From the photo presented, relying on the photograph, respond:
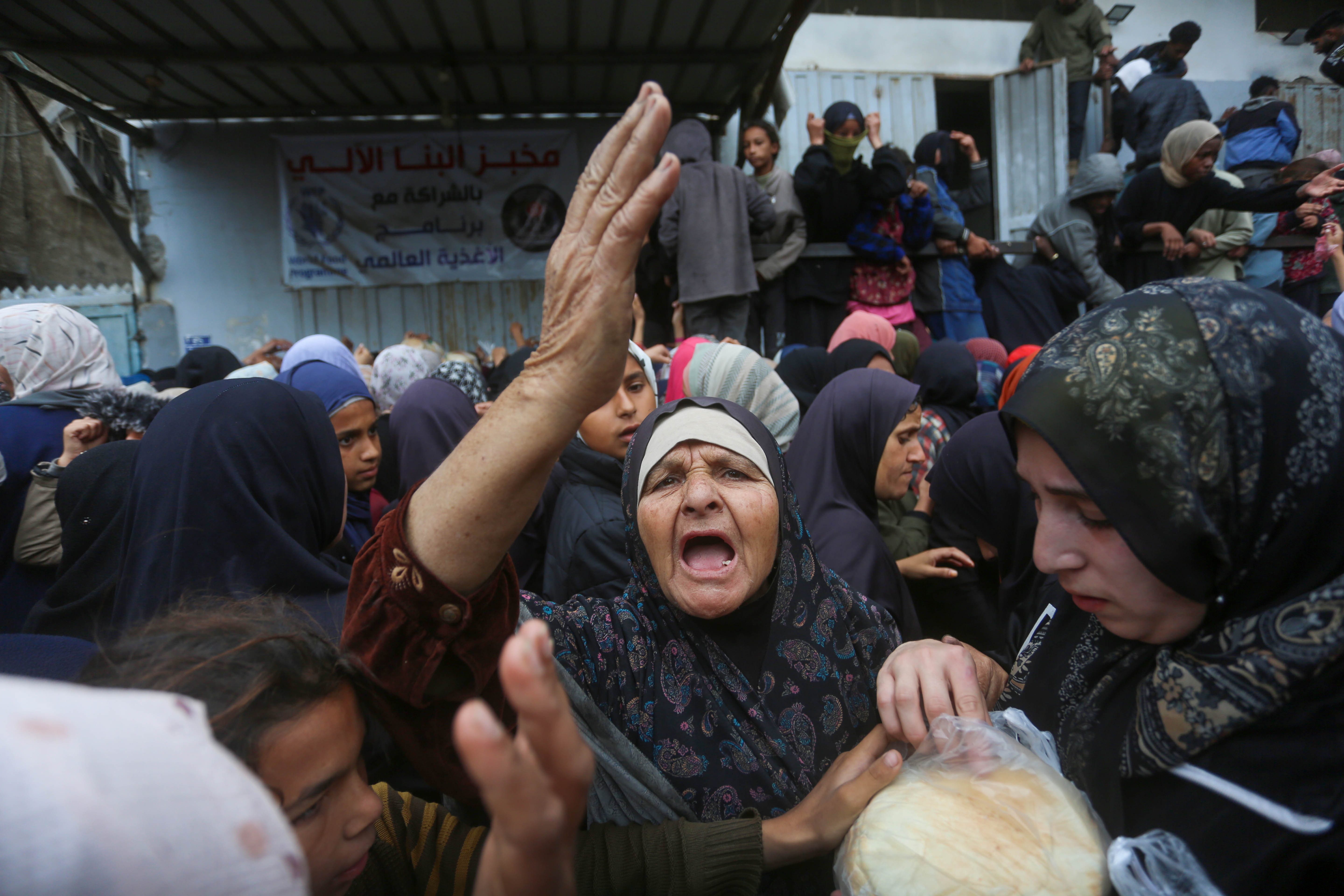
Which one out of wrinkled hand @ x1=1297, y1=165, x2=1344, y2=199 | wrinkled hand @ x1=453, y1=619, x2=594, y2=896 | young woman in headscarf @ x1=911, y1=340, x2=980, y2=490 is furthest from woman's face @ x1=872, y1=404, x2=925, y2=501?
wrinkled hand @ x1=1297, y1=165, x2=1344, y2=199

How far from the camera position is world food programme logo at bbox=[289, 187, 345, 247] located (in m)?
7.17

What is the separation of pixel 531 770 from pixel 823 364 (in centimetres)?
407

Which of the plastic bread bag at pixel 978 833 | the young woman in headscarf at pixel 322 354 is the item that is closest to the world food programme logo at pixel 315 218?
the young woman in headscarf at pixel 322 354

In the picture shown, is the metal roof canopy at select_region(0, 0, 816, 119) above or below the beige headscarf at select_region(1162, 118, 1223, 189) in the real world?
above

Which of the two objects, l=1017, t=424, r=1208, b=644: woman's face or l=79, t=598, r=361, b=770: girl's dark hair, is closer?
l=79, t=598, r=361, b=770: girl's dark hair

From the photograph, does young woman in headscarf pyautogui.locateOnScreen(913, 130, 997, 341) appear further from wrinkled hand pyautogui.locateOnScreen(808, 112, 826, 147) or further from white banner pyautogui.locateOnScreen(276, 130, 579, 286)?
white banner pyautogui.locateOnScreen(276, 130, 579, 286)

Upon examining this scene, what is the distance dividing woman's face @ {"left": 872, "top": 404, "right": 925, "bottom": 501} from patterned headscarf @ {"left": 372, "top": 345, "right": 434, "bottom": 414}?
2.96m

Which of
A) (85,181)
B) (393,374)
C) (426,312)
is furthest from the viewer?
(426,312)

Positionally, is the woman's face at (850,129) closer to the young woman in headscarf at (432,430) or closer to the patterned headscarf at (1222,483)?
the young woman in headscarf at (432,430)

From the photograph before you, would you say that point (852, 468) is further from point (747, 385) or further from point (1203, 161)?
point (1203, 161)

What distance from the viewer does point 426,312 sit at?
750 cm

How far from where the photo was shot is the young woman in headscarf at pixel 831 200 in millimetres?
5680

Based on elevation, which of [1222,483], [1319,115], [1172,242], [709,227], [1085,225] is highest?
[1319,115]

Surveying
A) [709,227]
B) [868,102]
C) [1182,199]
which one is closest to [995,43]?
[868,102]
